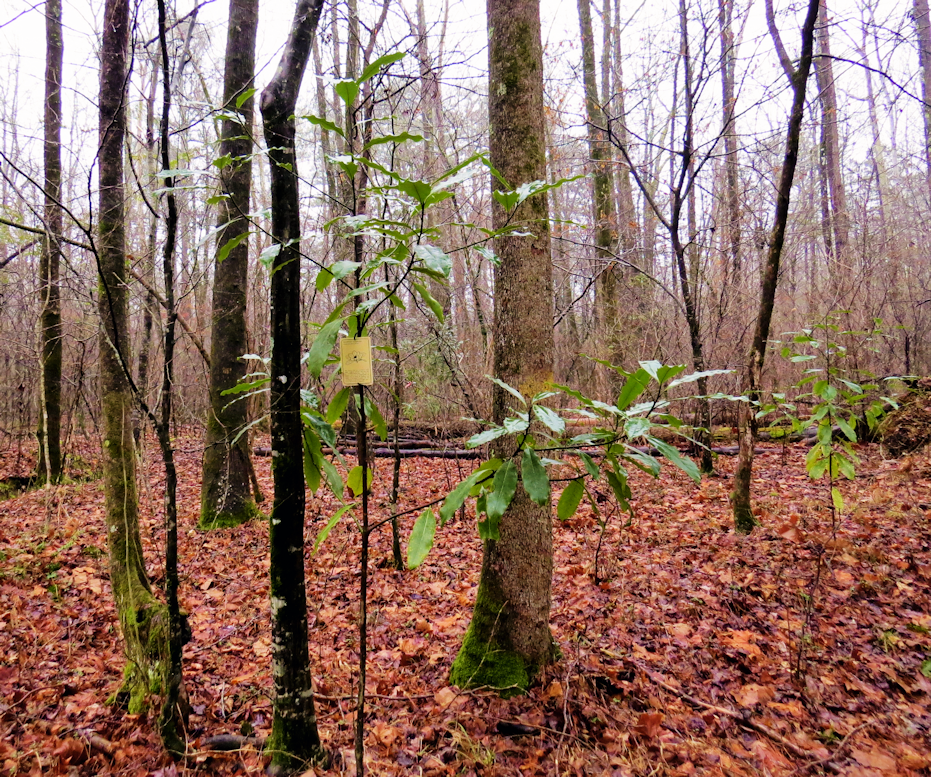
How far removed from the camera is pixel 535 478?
1.46 m

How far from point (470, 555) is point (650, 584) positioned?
159cm

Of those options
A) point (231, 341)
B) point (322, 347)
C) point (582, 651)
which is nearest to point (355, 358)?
point (322, 347)

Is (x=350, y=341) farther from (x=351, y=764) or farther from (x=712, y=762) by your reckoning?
(x=712, y=762)

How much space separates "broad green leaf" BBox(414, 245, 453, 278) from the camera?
1337 millimetres

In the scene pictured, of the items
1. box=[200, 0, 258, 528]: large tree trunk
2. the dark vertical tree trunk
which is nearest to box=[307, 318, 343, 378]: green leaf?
box=[200, 0, 258, 528]: large tree trunk

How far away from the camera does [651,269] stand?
374 inches

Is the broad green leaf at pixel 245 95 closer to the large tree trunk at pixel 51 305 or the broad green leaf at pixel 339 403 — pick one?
the broad green leaf at pixel 339 403

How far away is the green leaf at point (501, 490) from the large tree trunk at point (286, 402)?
0.76 meters

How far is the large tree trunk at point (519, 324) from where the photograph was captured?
2496 mm

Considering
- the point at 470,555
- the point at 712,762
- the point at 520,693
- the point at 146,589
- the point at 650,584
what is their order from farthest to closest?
the point at 470,555 < the point at 650,584 < the point at 146,589 < the point at 520,693 < the point at 712,762

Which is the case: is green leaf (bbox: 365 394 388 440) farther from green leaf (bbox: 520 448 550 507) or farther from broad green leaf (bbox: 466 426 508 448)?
green leaf (bbox: 520 448 550 507)

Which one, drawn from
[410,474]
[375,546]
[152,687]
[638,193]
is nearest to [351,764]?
[152,687]

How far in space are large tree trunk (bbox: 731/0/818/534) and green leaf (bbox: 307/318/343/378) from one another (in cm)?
339

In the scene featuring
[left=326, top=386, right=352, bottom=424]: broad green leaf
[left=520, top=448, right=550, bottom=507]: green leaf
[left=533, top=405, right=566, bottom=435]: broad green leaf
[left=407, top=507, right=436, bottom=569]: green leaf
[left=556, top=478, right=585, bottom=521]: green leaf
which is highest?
[left=326, top=386, right=352, bottom=424]: broad green leaf
